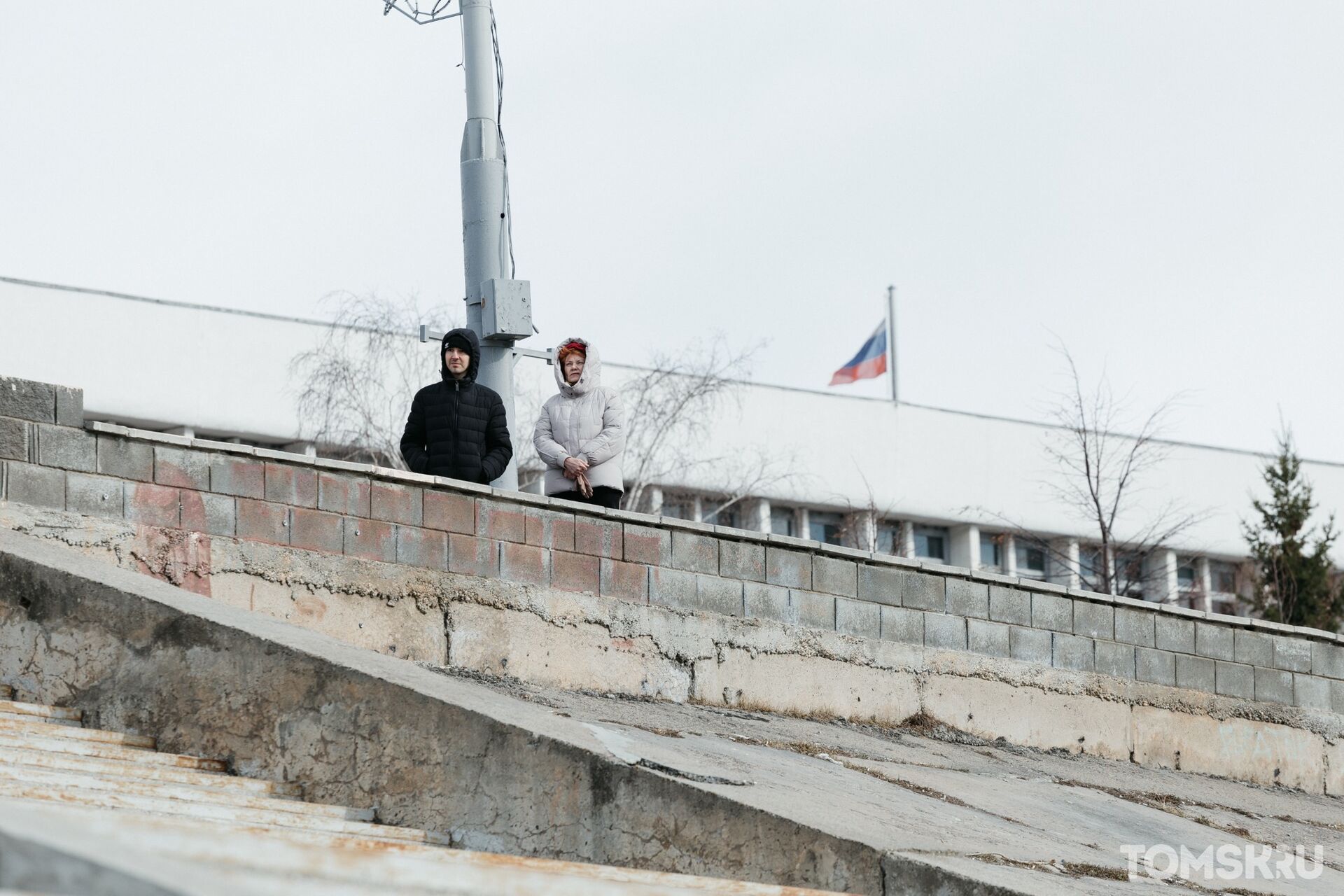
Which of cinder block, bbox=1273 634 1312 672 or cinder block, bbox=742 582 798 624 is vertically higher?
cinder block, bbox=742 582 798 624

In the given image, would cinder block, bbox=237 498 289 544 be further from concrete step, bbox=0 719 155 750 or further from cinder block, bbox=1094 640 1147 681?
cinder block, bbox=1094 640 1147 681

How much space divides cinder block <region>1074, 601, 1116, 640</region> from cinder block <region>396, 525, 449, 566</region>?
145 inches

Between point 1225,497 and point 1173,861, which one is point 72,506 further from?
point 1225,497

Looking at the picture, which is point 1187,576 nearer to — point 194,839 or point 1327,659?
point 1327,659

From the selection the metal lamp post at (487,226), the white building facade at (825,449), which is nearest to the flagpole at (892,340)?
the white building facade at (825,449)

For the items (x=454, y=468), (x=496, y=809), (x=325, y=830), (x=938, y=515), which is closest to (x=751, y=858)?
(x=496, y=809)

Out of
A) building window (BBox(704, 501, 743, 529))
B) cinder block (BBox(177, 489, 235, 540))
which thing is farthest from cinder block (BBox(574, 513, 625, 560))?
building window (BBox(704, 501, 743, 529))

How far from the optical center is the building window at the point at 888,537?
30575 millimetres

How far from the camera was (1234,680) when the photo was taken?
10180 mm

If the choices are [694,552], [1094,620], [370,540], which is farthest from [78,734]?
[1094,620]

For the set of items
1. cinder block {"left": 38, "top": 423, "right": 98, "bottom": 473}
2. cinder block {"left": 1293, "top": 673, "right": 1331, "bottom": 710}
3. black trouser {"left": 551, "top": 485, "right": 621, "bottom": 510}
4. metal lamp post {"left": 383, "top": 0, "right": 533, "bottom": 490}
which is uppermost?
metal lamp post {"left": 383, "top": 0, "right": 533, "bottom": 490}

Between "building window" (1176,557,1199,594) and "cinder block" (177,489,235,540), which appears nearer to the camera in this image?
"cinder block" (177,489,235,540)

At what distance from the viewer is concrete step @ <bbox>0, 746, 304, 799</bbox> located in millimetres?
4392
